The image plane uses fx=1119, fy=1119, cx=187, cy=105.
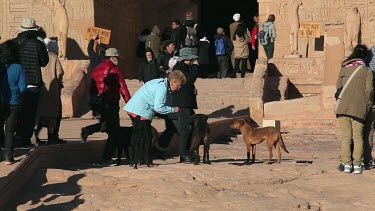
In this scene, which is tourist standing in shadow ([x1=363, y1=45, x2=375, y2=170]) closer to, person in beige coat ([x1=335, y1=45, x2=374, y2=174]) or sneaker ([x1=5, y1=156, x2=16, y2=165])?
person in beige coat ([x1=335, y1=45, x2=374, y2=174])

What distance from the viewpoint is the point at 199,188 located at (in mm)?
11758

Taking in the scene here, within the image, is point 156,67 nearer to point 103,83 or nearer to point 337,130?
point 337,130

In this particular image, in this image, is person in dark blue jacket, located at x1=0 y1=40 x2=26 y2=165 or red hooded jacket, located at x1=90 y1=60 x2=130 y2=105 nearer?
person in dark blue jacket, located at x1=0 y1=40 x2=26 y2=165

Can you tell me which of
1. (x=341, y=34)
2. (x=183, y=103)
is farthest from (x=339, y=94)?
(x=341, y=34)

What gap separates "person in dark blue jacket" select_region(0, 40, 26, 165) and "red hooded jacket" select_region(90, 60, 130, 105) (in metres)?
1.53

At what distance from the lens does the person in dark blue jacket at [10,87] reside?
39.6 feet

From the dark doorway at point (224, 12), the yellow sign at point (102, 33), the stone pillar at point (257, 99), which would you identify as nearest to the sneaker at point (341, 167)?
the stone pillar at point (257, 99)

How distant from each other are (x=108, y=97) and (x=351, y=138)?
3034 mm

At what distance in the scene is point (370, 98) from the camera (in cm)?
1325

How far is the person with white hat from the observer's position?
44.5 feet

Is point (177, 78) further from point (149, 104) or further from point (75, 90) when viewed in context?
point (75, 90)

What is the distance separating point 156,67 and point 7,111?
22.1ft

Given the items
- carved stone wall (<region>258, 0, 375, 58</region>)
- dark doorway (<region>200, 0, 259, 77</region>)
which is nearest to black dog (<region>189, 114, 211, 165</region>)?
carved stone wall (<region>258, 0, 375, 58</region>)

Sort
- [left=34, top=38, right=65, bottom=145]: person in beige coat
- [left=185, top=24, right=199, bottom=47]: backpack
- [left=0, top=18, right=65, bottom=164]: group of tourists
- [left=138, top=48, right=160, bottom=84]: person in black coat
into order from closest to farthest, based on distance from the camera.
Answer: [left=0, top=18, right=65, bottom=164]: group of tourists → [left=34, top=38, right=65, bottom=145]: person in beige coat → [left=138, top=48, right=160, bottom=84]: person in black coat → [left=185, top=24, right=199, bottom=47]: backpack
